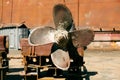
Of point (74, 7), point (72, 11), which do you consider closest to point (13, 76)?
point (72, 11)

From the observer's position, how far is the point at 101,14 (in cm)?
2648

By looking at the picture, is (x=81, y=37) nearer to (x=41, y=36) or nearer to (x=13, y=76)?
(x=41, y=36)

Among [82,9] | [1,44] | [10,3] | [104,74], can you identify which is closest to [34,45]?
[1,44]

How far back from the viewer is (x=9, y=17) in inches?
1137

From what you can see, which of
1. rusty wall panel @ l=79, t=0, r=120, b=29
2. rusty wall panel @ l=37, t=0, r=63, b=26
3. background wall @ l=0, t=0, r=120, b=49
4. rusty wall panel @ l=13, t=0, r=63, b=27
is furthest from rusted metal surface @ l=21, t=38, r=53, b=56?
rusty wall panel @ l=37, t=0, r=63, b=26

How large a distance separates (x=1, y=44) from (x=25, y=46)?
1.00m

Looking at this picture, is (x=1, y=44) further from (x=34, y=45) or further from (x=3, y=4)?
(x=3, y=4)

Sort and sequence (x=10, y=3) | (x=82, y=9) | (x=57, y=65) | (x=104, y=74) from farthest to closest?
(x=10, y=3), (x=82, y=9), (x=104, y=74), (x=57, y=65)

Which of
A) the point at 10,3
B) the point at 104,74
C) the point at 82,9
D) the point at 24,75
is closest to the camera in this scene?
the point at 24,75

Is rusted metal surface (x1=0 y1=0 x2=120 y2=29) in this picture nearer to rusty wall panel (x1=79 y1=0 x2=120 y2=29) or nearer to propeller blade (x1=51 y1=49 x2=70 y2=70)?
rusty wall panel (x1=79 y1=0 x2=120 y2=29)

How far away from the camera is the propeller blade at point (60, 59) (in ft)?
37.2

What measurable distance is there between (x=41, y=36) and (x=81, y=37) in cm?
155

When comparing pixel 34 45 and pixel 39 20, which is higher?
pixel 39 20

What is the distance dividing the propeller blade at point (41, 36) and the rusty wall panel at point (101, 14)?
14.4 meters
